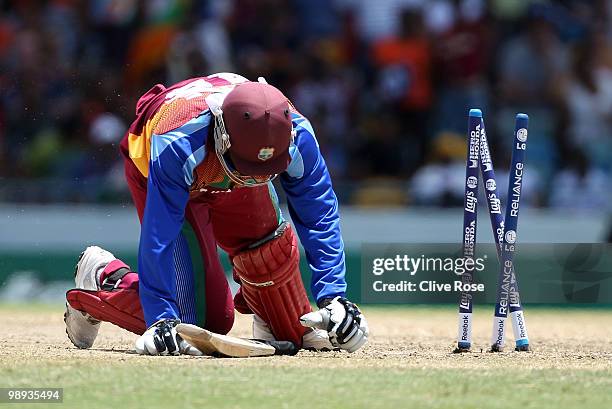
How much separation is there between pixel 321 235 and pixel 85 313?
1491mm

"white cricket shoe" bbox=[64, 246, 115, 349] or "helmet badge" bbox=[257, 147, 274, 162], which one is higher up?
"helmet badge" bbox=[257, 147, 274, 162]

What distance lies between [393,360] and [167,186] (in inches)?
57.8

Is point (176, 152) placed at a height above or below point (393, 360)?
above

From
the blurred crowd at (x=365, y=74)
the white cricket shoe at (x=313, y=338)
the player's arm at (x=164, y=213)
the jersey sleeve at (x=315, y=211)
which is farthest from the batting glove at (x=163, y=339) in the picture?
the blurred crowd at (x=365, y=74)

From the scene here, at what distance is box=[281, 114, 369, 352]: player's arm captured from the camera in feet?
19.5

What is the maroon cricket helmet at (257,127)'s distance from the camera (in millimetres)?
5719

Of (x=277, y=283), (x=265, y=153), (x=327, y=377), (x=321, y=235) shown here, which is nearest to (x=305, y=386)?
(x=327, y=377)

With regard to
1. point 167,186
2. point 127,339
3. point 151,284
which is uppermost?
point 167,186

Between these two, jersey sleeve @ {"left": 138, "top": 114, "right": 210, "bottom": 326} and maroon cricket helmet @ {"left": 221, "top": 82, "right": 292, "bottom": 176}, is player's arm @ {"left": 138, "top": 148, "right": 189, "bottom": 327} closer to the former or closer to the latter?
jersey sleeve @ {"left": 138, "top": 114, "right": 210, "bottom": 326}

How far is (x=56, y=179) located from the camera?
486 inches

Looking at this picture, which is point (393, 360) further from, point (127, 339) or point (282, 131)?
point (127, 339)

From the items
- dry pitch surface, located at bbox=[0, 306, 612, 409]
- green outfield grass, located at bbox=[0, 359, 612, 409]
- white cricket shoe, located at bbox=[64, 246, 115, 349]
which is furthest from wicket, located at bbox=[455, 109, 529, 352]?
white cricket shoe, located at bbox=[64, 246, 115, 349]

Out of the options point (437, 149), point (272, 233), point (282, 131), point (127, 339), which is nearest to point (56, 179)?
point (437, 149)

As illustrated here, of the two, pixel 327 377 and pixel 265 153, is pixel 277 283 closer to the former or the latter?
pixel 265 153
